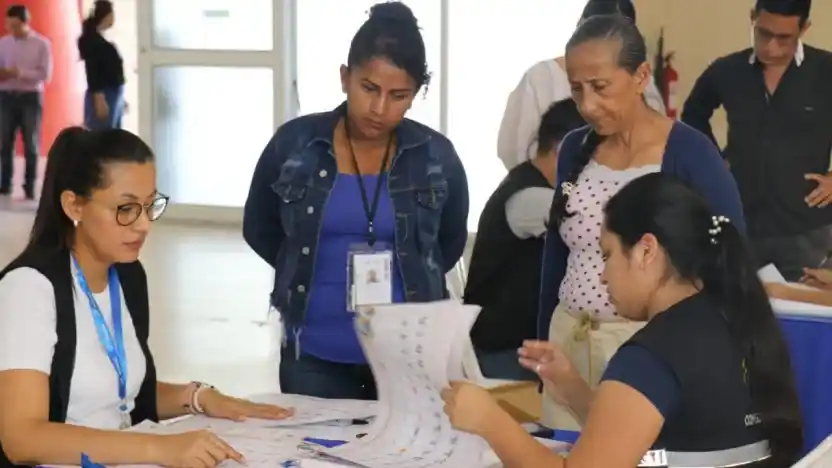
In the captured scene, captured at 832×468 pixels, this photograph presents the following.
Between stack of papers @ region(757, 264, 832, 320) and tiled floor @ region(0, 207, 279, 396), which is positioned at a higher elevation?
stack of papers @ region(757, 264, 832, 320)

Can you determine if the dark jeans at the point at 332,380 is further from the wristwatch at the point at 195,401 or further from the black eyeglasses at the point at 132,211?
the black eyeglasses at the point at 132,211

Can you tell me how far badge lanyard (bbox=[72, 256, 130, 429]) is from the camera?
6.54 ft

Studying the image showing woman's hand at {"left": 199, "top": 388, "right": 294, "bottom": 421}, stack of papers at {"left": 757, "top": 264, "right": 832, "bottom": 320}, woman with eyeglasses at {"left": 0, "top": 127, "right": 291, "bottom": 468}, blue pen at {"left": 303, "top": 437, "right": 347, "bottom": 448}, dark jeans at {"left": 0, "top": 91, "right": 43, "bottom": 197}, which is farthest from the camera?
dark jeans at {"left": 0, "top": 91, "right": 43, "bottom": 197}

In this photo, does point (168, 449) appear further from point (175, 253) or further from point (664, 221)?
point (175, 253)

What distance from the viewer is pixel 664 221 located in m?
1.71

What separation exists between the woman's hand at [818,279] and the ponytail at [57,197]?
187 cm

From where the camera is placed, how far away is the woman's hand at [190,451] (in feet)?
5.86

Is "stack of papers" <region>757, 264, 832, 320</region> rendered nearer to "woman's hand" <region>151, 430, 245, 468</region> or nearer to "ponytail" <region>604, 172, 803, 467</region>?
"ponytail" <region>604, 172, 803, 467</region>

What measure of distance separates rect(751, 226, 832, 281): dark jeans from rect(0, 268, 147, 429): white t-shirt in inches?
102

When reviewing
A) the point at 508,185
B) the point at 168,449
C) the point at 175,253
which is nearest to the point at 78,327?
the point at 168,449

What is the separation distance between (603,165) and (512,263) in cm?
83

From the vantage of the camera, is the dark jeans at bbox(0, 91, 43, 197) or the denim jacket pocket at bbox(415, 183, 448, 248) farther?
the dark jeans at bbox(0, 91, 43, 197)

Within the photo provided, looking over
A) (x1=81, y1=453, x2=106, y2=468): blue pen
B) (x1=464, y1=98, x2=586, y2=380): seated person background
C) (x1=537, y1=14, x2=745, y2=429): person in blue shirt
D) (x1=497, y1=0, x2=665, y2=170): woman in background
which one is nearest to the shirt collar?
(x1=497, y1=0, x2=665, y2=170): woman in background

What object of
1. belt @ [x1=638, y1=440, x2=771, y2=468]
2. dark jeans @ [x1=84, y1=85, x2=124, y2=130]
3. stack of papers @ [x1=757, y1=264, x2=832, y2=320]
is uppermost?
dark jeans @ [x1=84, y1=85, x2=124, y2=130]
